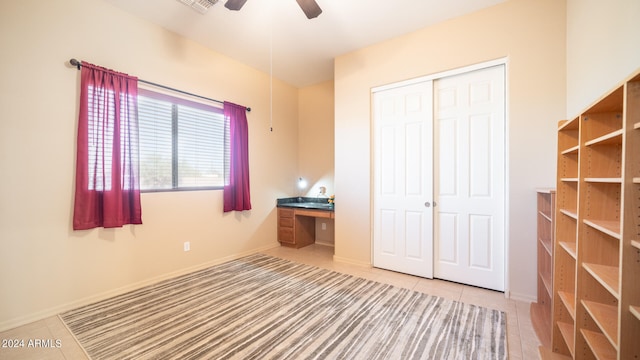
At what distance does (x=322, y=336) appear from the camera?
6.40ft

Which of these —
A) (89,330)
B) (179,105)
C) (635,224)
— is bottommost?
(89,330)

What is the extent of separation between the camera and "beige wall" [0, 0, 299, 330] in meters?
2.10

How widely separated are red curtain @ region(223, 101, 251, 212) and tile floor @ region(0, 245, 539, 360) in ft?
6.27

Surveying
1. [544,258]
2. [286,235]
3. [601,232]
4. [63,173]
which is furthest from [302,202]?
[601,232]

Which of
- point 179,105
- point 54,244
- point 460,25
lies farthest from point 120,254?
→ point 460,25

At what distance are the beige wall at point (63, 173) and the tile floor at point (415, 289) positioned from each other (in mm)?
247

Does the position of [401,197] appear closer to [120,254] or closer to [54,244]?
[120,254]

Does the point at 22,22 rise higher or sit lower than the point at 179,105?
higher

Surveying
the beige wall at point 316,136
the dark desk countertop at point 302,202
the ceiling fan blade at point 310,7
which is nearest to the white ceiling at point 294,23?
the ceiling fan blade at point 310,7

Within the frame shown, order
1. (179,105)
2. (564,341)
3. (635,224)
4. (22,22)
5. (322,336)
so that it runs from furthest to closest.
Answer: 1. (179,105)
2. (22,22)
3. (322,336)
4. (564,341)
5. (635,224)

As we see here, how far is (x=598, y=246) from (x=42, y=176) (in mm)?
4055

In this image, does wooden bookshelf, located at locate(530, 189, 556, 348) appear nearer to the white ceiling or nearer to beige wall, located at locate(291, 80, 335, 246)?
the white ceiling

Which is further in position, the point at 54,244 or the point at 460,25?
the point at 460,25

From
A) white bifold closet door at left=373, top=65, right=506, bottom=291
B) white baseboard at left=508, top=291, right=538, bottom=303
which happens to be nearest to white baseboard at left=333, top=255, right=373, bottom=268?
white bifold closet door at left=373, top=65, right=506, bottom=291
